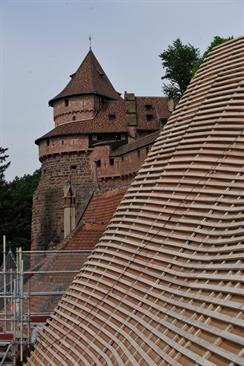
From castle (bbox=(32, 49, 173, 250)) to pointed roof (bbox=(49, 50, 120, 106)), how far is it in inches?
2.5

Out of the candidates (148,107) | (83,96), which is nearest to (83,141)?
(83,96)

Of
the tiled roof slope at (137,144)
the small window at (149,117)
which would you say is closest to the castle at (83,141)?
the small window at (149,117)

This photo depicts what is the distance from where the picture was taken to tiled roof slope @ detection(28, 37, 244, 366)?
6600 mm

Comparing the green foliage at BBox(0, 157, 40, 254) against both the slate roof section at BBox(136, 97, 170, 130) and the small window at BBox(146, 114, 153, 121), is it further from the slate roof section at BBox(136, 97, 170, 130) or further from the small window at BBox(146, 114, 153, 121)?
the small window at BBox(146, 114, 153, 121)

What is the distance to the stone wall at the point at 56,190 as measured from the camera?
Result: 42.9m

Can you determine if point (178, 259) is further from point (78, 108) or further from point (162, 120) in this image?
point (78, 108)

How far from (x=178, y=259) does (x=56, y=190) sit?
3622 centimetres

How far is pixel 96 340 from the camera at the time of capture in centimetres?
943

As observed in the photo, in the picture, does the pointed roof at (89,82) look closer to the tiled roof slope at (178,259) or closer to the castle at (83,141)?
the castle at (83,141)

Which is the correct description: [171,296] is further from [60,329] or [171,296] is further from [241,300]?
[60,329]

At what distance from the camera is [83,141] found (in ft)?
145

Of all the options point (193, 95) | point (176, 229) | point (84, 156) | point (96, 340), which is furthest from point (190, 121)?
point (84, 156)

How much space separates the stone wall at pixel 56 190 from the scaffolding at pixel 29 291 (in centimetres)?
2484

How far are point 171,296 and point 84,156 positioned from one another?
118 feet
